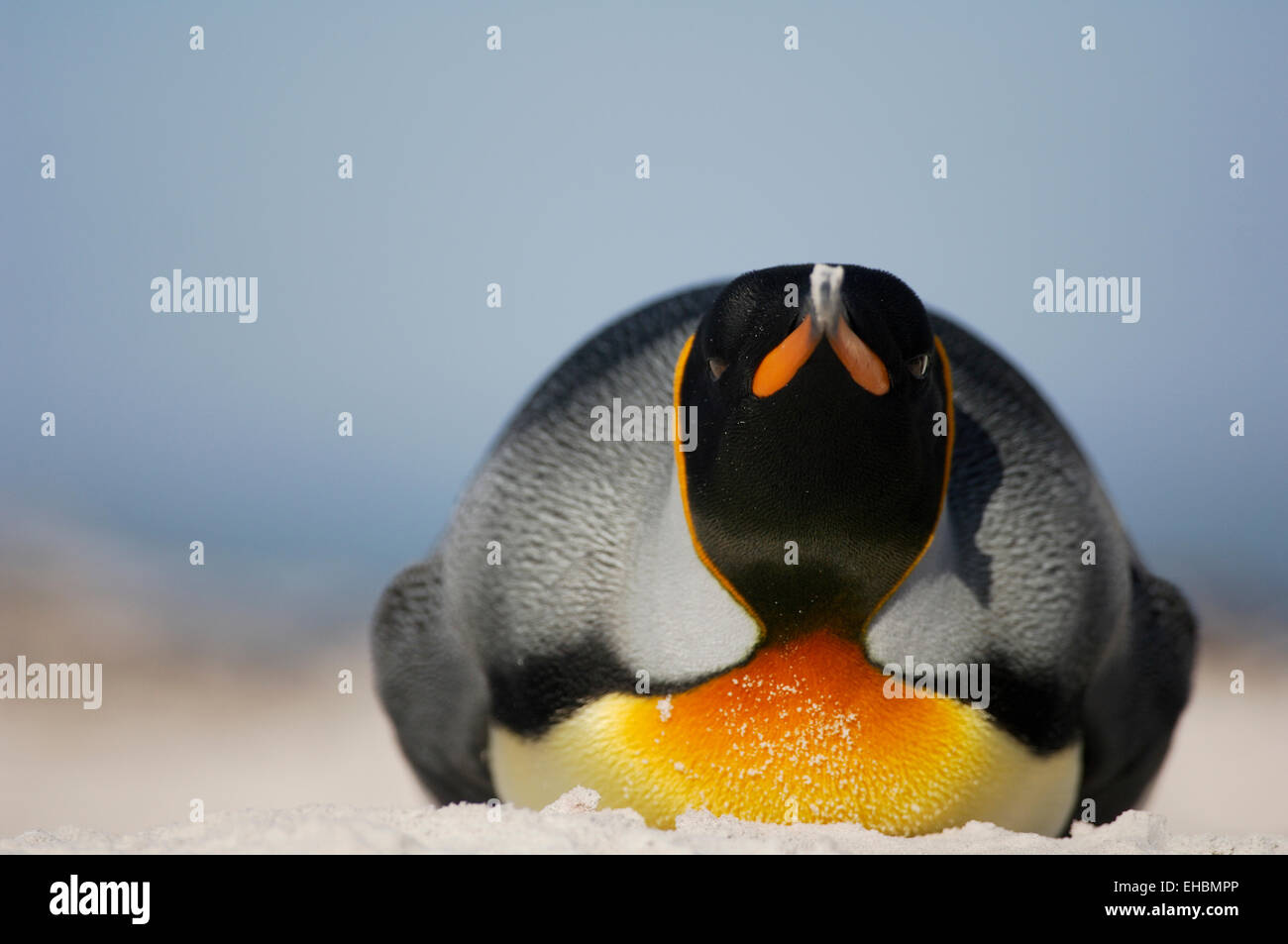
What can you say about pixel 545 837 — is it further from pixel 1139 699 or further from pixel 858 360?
pixel 1139 699

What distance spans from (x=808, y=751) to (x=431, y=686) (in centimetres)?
130

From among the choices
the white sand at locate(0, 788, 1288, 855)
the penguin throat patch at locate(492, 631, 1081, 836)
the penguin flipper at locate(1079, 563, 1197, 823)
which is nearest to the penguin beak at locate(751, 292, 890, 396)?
the penguin throat patch at locate(492, 631, 1081, 836)

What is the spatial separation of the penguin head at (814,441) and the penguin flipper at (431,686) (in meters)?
0.97

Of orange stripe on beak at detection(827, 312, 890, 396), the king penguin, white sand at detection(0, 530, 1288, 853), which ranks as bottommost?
white sand at detection(0, 530, 1288, 853)

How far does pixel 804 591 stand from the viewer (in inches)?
90.8

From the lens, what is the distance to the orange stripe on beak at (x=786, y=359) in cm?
201

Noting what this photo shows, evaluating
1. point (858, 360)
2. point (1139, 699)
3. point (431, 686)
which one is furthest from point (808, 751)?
point (431, 686)

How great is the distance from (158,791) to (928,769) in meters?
2.95

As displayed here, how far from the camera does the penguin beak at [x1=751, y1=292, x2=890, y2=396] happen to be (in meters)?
2.01

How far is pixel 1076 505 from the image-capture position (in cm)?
289

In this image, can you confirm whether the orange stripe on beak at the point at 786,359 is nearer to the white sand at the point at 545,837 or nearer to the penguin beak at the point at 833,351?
the penguin beak at the point at 833,351

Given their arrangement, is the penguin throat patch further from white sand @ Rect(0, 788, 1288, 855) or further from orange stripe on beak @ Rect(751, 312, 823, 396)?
orange stripe on beak @ Rect(751, 312, 823, 396)

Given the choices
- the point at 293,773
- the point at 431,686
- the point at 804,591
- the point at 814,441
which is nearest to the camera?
the point at 814,441

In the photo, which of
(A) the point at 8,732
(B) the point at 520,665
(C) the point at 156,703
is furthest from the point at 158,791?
(B) the point at 520,665
